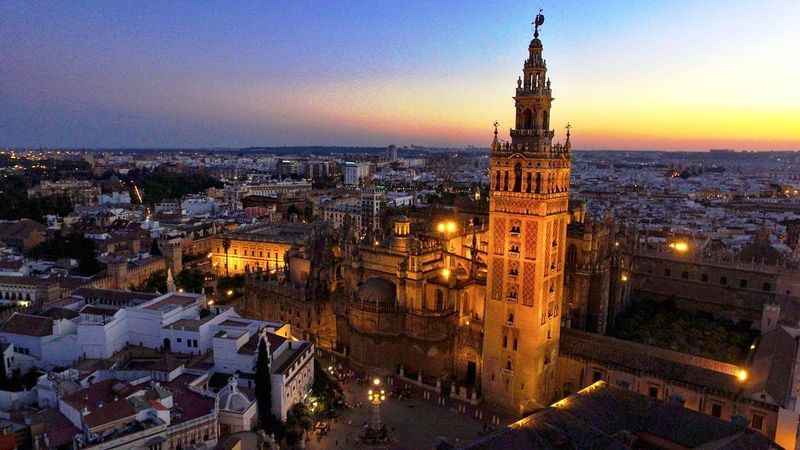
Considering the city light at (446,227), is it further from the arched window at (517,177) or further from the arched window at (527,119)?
the arched window at (527,119)

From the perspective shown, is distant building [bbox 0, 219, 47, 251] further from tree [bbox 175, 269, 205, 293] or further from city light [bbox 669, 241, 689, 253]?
city light [bbox 669, 241, 689, 253]

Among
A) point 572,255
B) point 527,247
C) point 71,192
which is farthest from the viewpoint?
point 71,192

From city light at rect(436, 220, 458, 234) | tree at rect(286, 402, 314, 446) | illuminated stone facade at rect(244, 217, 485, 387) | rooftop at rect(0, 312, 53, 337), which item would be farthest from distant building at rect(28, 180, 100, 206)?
tree at rect(286, 402, 314, 446)

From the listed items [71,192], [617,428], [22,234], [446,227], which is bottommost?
[22,234]

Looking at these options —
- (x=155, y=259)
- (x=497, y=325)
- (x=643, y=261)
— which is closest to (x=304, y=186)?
(x=155, y=259)

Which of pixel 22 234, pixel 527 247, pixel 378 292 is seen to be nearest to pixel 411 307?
pixel 378 292

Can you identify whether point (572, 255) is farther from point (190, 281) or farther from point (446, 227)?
point (190, 281)

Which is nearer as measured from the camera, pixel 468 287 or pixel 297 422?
pixel 297 422
